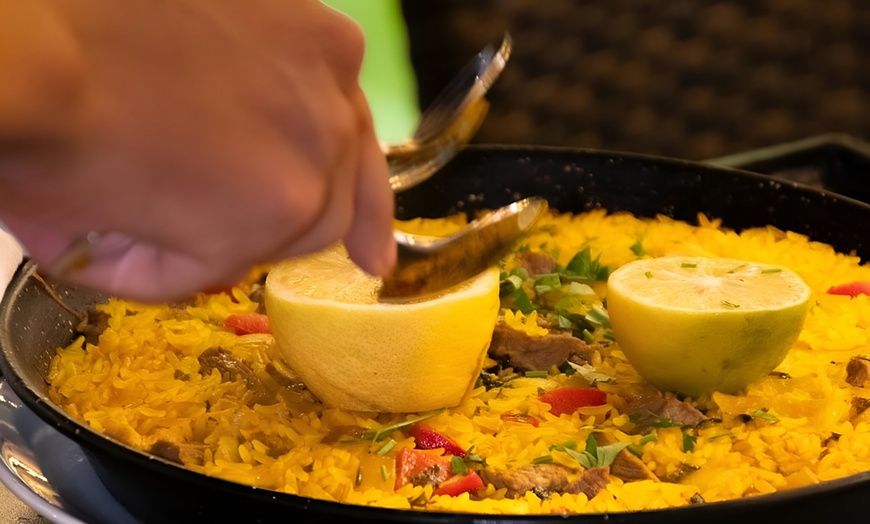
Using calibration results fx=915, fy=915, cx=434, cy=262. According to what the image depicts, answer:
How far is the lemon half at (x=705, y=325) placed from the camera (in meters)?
1.39

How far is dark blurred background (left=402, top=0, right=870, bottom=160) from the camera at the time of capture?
3430 millimetres

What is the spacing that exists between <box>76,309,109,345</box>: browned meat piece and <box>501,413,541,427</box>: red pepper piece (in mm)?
805

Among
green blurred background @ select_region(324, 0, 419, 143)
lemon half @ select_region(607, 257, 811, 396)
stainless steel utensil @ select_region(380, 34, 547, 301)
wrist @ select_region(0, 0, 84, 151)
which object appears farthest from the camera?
green blurred background @ select_region(324, 0, 419, 143)

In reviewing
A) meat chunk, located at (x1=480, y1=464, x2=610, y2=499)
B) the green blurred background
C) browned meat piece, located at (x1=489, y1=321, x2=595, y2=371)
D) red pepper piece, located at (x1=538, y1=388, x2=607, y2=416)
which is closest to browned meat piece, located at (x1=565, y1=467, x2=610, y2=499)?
meat chunk, located at (x1=480, y1=464, x2=610, y2=499)

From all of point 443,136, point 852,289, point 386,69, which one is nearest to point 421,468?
point 443,136

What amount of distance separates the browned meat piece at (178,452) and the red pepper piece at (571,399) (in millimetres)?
533

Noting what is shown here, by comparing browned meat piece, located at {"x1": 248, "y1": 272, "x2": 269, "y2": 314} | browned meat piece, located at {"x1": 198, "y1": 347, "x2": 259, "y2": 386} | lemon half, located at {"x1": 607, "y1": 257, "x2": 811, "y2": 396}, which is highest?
lemon half, located at {"x1": 607, "y1": 257, "x2": 811, "y2": 396}

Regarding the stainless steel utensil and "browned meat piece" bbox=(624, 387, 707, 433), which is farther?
"browned meat piece" bbox=(624, 387, 707, 433)

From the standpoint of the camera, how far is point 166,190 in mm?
593

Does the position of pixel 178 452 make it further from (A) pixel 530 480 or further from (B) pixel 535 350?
(B) pixel 535 350

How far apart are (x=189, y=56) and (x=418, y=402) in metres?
0.88

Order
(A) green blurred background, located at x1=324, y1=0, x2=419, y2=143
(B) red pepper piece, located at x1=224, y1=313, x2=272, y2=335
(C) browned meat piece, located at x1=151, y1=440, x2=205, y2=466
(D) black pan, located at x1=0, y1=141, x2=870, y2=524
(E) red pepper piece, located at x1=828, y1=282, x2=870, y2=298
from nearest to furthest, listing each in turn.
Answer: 1. (D) black pan, located at x1=0, y1=141, x2=870, y2=524
2. (C) browned meat piece, located at x1=151, y1=440, x2=205, y2=466
3. (B) red pepper piece, located at x1=224, y1=313, x2=272, y2=335
4. (E) red pepper piece, located at x1=828, y1=282, x2=870, y2=298
5. (A) green blurred background, located at x1=324, y1=0, x2=419, y2=143

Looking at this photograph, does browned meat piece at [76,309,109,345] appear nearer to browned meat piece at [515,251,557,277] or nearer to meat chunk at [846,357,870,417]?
browned meat piece at [515,251,557,277]

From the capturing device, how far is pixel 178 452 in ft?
A: 4.20
